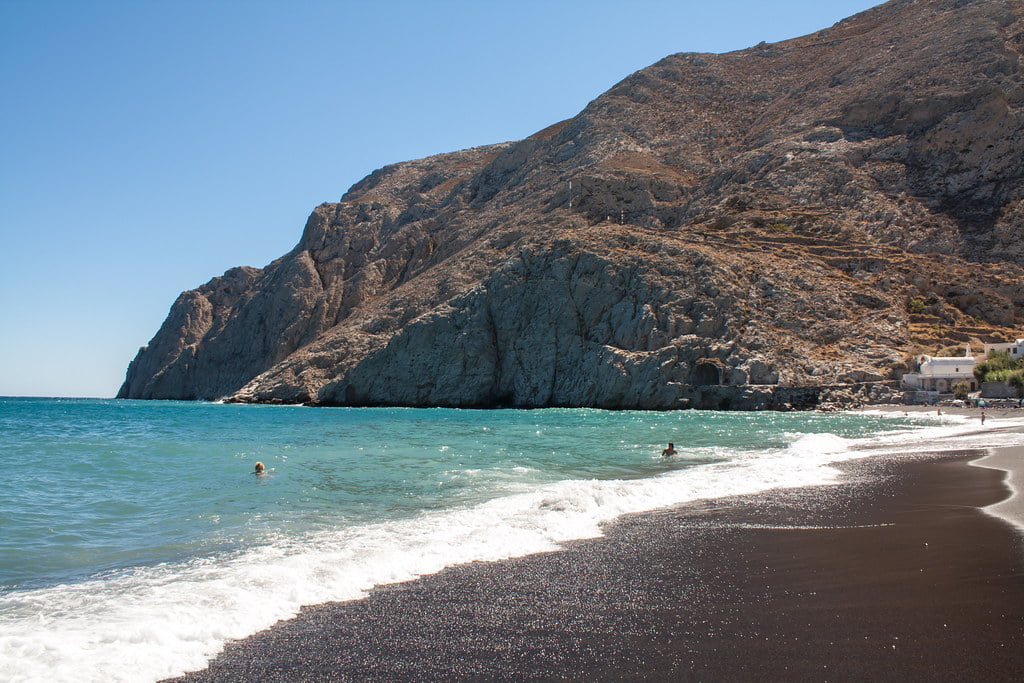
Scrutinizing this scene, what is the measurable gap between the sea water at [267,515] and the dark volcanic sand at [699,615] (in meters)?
0.81

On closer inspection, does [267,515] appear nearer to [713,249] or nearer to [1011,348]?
[1011,348]

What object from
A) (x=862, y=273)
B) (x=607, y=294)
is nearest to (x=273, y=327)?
(x=607, y=294)

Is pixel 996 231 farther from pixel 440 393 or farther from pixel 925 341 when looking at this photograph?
pixel 440 393

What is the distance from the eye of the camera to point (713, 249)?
66.8 meters

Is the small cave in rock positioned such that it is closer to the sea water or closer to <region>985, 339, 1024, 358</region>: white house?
<region>985, 339, 1024, 358</region>: white house

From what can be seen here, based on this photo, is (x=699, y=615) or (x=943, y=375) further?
(x=943, y=375)

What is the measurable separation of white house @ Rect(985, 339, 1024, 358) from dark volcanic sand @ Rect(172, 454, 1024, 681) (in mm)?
51064

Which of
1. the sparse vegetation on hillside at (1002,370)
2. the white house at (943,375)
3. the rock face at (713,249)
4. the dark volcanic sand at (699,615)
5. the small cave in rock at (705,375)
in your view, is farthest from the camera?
the rock face at (713,249)

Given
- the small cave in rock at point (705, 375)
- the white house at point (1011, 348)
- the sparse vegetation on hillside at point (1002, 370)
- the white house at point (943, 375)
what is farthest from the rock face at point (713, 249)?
the sparse vegetation on hillside at point (1002, 370)

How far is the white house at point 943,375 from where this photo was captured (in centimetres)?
5069

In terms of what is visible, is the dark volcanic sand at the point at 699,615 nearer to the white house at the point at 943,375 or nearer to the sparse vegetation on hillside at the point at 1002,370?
the sparse vegetation on hillside at the point at 1002,370

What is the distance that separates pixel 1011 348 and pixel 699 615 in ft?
195

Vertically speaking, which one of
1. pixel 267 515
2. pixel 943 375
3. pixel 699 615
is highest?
pixel 943 375

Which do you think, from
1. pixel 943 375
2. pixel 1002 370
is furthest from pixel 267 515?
pixel 1002 370
